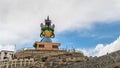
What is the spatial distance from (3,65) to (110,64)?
63473 millimetres

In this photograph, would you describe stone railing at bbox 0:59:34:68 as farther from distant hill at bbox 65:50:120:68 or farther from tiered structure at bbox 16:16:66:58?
distant hill at bbox 65:50:120:68

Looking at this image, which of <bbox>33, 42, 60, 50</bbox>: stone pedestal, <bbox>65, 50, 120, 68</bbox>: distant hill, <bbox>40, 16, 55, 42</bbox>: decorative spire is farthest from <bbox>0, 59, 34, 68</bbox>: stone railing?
<bbox>65, 50, 120, 68</bbox>: distant hill

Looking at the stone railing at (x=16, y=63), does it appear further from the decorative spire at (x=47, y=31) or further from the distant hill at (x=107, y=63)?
the distant hill at (x=107, y=63)

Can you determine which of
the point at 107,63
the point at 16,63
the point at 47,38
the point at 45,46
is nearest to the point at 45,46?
the point at 45,46

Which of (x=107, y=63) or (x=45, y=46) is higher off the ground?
(x=45, y=46)

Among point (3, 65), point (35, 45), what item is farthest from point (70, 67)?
point (35, 45)

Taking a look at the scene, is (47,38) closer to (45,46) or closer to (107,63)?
(45,46)

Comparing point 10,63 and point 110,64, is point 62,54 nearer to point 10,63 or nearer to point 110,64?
point 10,63

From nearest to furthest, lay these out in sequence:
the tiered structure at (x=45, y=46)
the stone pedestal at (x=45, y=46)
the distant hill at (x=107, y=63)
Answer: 1. the distant hill at (x=107, y=63)
2. the tiered structure at (x=45, y=46)
3. the stone pedestal at (x=45, y=46)

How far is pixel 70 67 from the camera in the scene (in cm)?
3850

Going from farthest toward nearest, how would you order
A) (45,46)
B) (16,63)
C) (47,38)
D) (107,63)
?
(47,38)
(45,46)
(16,63)
(107,63)

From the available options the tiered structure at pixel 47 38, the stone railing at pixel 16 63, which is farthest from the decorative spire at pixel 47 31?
the stone railing at pixel 16 63

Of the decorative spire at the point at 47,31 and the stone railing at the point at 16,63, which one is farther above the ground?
the decorative spire at the point at 47,31

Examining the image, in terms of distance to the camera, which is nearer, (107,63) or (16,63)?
(107,63)
